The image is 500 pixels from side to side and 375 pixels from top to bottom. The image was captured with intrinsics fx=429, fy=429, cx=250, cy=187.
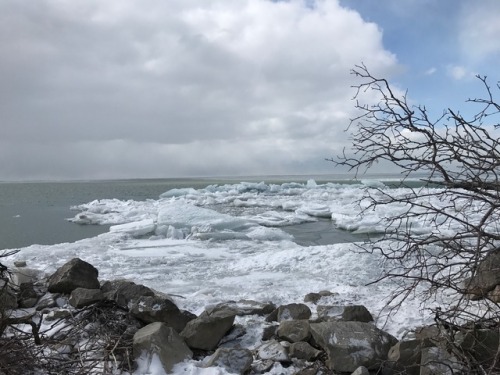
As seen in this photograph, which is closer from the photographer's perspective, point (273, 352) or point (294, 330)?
point (273, 352)

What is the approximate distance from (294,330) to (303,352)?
31 cm

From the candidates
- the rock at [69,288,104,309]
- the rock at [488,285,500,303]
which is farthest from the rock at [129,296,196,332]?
the rock at [488,285,500,303]

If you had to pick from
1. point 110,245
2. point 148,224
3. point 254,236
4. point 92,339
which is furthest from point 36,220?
point 92,339

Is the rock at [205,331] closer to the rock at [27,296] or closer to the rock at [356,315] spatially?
the rock at [356,315]

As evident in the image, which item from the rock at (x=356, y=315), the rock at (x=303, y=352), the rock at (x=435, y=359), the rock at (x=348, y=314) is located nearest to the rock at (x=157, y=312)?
the rock at (x=303, y=352)

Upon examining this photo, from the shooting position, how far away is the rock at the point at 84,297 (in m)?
4.83

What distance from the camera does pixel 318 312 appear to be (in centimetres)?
525

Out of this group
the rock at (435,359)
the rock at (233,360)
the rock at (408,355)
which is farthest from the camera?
the rock at (233,360)

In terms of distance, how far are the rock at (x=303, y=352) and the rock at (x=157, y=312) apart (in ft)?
4.28

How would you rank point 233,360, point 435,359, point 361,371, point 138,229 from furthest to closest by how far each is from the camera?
point 138,229, point 233,360, point 361,371, point 435,359

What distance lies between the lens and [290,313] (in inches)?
200

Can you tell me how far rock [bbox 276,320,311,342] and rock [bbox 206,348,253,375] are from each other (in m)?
0.54

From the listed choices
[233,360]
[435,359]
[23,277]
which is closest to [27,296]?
[23,277]

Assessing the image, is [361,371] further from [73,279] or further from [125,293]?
[73,279]
